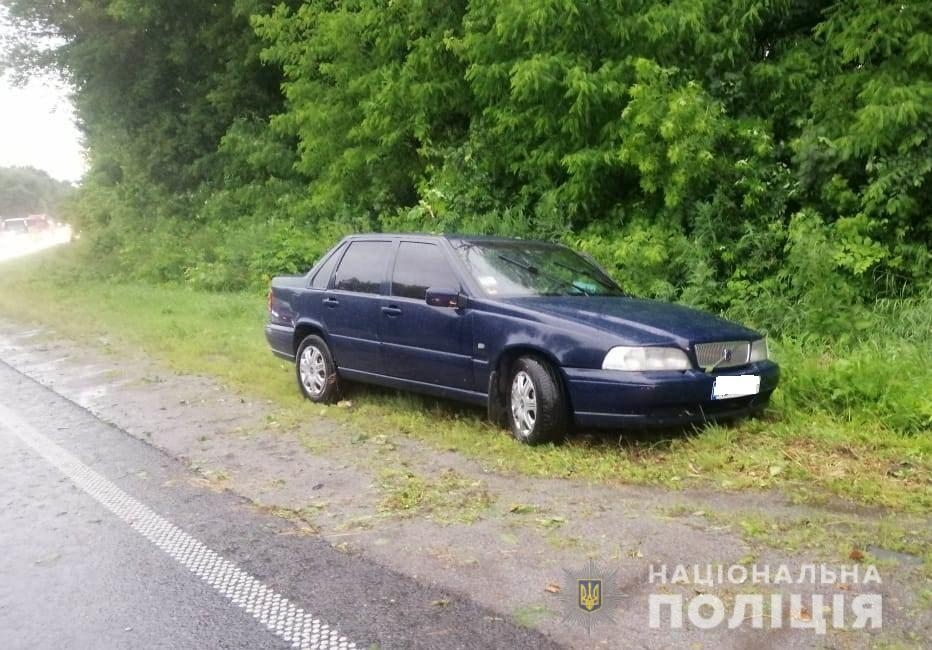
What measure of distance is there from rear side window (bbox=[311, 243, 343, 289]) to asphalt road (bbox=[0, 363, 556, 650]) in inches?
112

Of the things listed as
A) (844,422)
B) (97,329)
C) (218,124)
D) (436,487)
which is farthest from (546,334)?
(218,124)

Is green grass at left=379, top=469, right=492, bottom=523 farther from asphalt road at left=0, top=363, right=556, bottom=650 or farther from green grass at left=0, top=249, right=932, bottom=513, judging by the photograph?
asphalt road at left=0, top=363, right=556, bottom=650

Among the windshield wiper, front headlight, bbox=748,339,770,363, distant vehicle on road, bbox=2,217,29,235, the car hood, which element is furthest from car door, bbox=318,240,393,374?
distant vehicle on road, bbox=2,217,29,235

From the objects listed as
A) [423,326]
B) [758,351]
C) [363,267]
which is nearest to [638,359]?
[758,351]

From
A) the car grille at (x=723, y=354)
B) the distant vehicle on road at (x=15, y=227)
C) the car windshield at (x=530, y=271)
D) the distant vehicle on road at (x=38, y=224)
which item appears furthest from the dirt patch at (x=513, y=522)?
the distant vehicle on road at (x=15, y=227)

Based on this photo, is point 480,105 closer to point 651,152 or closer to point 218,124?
point 651,152

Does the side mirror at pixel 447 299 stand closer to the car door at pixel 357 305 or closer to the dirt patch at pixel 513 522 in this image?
the car door at pixel 357 305

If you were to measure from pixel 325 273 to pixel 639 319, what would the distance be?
3.31 metres

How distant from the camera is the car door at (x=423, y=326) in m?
6.77

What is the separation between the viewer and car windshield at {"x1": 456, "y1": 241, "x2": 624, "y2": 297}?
22.8 ft

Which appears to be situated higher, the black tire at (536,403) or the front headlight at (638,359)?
the front headlight at (638,359)

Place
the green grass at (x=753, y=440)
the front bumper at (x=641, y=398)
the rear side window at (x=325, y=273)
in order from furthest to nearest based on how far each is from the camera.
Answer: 1. the rear side window at (x=325, y=273)
2. the front bumper at (x=641, y=398)
3. the green grass at (x=753, y=440)

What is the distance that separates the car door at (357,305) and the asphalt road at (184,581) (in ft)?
7.13

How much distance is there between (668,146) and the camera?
34.6 feet
